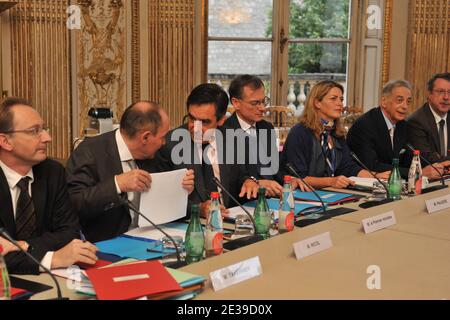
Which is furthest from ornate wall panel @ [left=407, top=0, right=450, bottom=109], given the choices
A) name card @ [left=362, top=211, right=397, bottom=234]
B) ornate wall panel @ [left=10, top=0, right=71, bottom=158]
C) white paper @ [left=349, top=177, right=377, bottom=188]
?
name card @ [left=362, top=211, right=397, bottom=234]

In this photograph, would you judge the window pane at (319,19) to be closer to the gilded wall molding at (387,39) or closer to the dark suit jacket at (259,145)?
the gilded wall molding at (387,39)

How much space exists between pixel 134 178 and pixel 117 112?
11.8 feet

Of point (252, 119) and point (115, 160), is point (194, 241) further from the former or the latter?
point (252, 119)

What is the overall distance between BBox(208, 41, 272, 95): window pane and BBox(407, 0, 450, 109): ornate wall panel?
4.75 ft

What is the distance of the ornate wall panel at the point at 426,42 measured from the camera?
675 cm

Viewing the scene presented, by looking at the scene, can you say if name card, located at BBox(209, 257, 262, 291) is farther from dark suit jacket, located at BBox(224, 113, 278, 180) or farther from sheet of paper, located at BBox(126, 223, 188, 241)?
dark suit jacket, located at BBox(224, 113, 278, 180)

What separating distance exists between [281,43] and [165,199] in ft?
14.9

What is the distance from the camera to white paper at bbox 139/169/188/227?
2.76 m

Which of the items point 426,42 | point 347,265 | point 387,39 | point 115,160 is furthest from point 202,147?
point 426,42

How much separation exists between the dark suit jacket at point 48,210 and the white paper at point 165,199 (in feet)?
0.95

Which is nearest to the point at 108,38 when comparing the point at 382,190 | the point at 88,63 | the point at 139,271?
the point at 88,63

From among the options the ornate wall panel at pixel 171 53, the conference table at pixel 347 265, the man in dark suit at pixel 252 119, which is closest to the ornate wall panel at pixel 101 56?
the ornate wall panel at pixel 171 53

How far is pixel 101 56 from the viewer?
19.9ft
